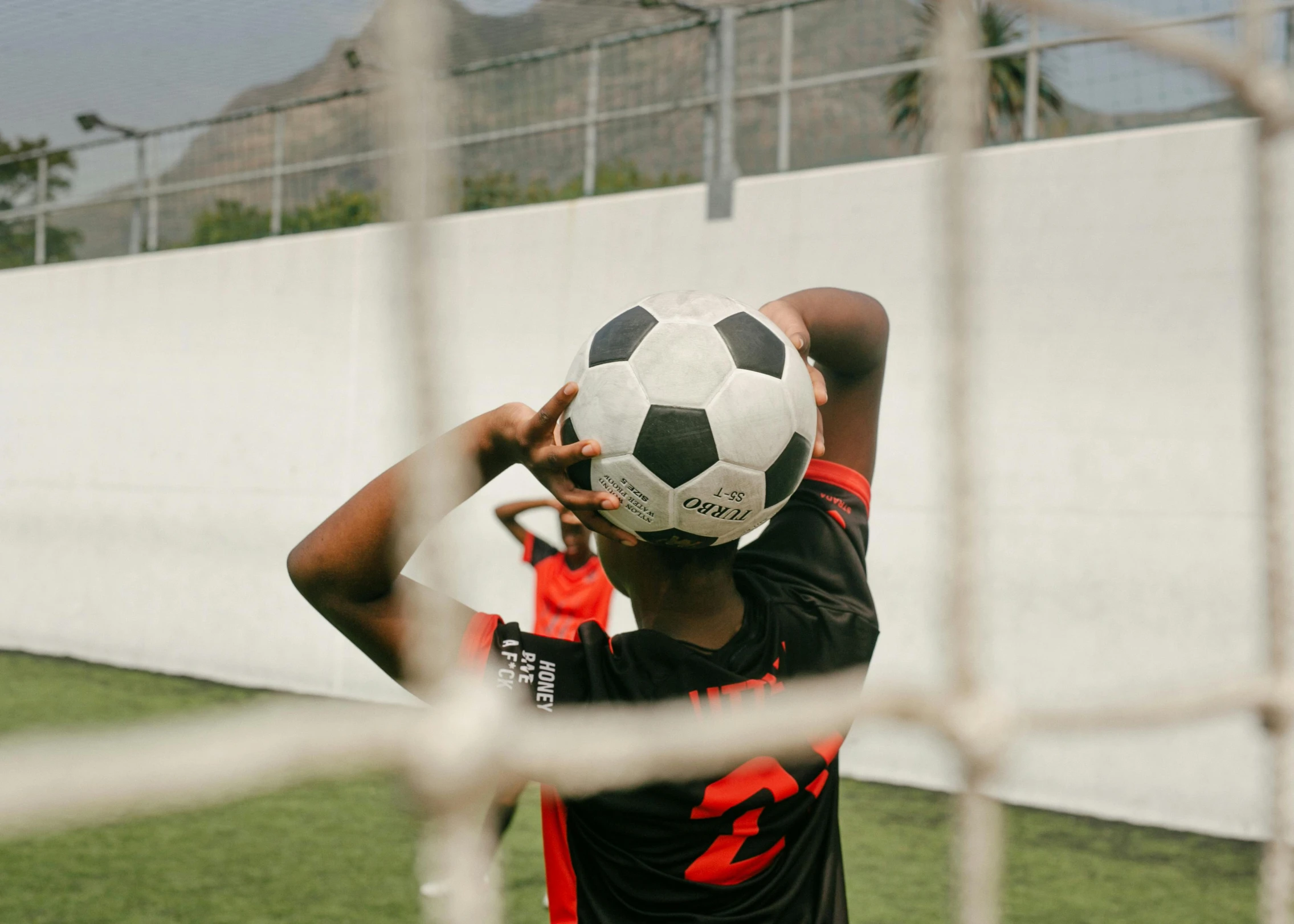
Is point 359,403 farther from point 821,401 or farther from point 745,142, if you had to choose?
point 821,401

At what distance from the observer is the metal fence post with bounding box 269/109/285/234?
23.0 ft

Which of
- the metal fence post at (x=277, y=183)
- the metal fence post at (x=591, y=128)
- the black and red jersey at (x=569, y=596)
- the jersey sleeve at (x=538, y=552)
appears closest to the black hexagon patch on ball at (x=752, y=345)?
the black and red jersey at (x=569, y=596)

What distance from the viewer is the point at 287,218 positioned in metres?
7.02

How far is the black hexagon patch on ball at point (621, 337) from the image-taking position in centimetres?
119

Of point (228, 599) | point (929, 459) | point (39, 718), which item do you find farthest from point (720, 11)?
point (39, 718)

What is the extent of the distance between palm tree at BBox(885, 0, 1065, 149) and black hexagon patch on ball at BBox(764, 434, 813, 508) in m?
3.75

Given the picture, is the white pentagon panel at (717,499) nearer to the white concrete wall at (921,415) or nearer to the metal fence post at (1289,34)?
the white concrete wall at (921,415)

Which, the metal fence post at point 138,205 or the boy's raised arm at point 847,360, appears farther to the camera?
the metal fence post at point 138,205

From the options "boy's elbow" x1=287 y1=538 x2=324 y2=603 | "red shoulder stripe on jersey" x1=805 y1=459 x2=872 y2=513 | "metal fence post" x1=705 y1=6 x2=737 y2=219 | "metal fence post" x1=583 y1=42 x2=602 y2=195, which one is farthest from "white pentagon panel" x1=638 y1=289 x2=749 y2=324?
"metal fence post" x1=583 y1=42 x2=602 y2=195

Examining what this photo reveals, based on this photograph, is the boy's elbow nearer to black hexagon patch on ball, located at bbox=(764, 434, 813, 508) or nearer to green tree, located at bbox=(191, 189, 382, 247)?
black hexagon patch on ball, located at bbox=(764, 434, 813, 508)

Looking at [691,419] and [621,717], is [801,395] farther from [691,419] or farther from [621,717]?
[621,717]

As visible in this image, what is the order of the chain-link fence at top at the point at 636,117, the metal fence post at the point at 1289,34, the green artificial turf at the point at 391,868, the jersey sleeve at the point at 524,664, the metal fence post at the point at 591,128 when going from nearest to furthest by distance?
the jersey sleeve at the point at 524,664 → the green artificial turf at the point at 391,868 → the metal fence post at the point at 1289,34 → the chain-link fence at top at the point at 636,117 → the metal fence post at the point at 591,128

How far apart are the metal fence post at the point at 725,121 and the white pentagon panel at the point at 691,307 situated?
4112 mm

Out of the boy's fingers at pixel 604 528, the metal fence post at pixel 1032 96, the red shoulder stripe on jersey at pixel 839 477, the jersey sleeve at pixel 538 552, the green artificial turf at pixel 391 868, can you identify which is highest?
the metal fence post at pixel 1032 96
